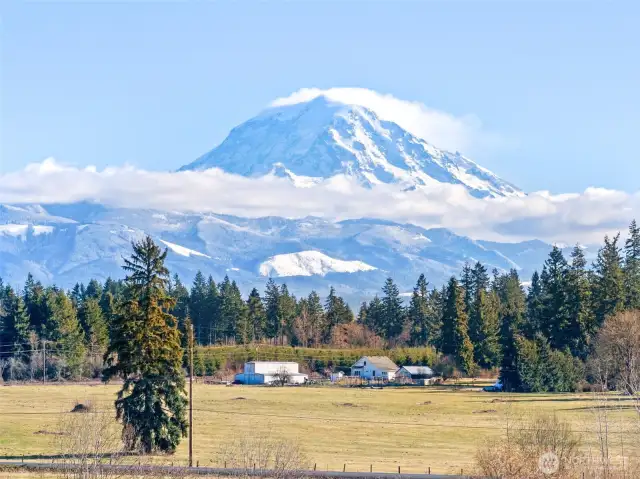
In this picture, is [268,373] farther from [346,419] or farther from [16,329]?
[346,419]

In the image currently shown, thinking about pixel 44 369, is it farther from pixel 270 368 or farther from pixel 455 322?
pixel 455 322

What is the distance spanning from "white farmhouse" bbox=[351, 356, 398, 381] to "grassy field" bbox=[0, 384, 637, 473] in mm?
37333

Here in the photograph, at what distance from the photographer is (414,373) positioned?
185250 millimetres

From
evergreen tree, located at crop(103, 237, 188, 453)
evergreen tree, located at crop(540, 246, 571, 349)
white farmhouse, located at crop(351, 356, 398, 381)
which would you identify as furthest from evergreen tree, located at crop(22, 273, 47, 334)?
evergreen tree, located at crop(103, 237, 188, 453)

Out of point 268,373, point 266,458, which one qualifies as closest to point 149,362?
point 266,458

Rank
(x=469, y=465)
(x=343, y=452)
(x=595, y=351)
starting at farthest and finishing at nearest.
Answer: (x=595, y=351), (x=343, y=452), (x=469, y=465)

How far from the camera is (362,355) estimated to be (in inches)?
7746

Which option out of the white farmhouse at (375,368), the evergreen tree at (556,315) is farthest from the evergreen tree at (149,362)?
the white farmhouse at (375,368)

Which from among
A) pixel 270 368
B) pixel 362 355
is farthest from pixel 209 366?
pixel 362 355

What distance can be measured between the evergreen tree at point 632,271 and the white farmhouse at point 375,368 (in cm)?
4450

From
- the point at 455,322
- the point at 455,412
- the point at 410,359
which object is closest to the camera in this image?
the point at 455,412

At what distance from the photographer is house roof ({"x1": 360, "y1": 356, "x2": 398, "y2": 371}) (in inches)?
7392

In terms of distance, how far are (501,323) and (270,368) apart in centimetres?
4012

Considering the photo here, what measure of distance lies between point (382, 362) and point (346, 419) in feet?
276
